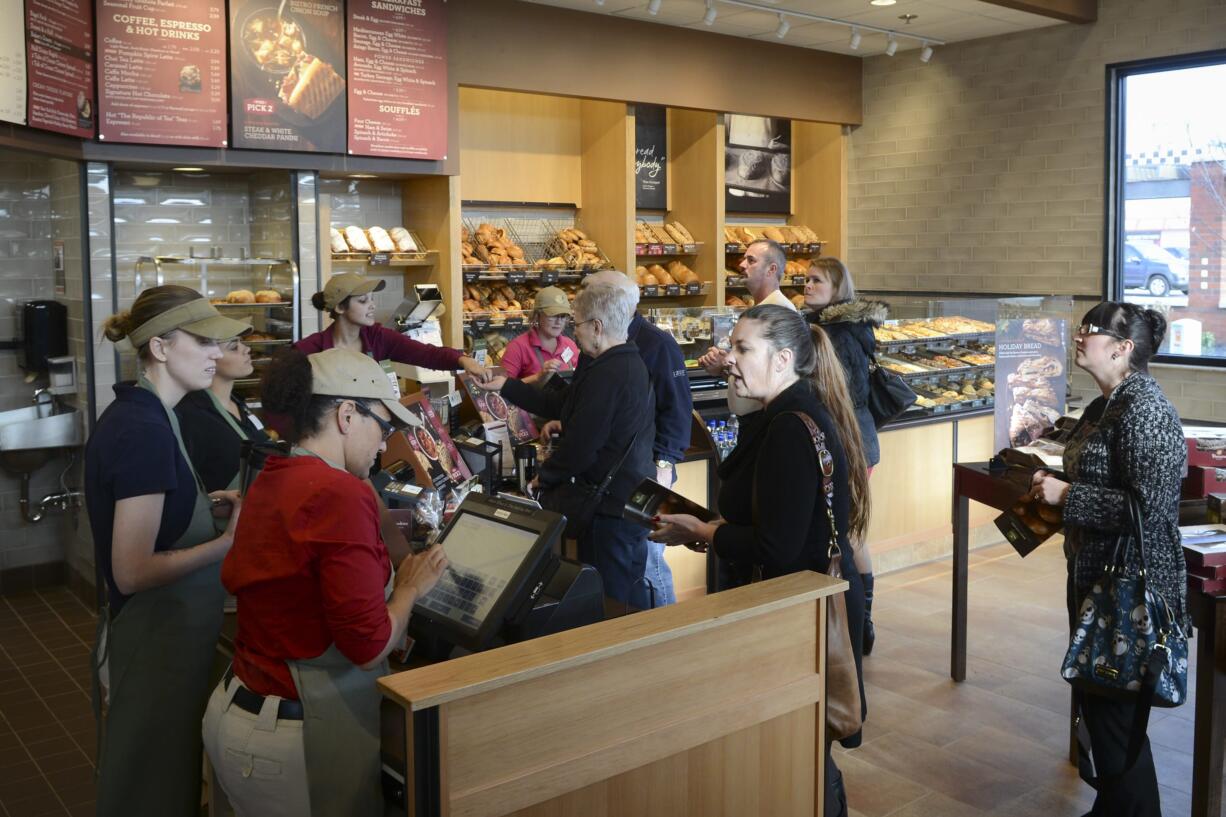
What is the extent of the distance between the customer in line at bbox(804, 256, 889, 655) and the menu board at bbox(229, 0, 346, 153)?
2.92 m

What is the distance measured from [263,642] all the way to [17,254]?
4.77 meters

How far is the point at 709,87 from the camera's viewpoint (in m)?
8.11

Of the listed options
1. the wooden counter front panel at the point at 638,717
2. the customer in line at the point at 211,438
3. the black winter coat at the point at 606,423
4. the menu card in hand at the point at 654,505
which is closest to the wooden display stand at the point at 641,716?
the wooden counter front panel at the point at 638,717

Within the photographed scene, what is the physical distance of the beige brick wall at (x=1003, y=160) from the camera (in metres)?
7.43

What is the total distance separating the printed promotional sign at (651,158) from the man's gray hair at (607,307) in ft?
15.6

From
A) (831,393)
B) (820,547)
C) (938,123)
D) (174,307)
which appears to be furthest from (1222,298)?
(174,307)

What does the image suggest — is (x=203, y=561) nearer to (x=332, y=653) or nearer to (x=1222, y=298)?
(x=332, y=653)

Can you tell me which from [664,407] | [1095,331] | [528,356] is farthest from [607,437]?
[528,356]

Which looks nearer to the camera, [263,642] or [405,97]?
[263,642]

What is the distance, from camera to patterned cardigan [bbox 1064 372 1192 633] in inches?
117

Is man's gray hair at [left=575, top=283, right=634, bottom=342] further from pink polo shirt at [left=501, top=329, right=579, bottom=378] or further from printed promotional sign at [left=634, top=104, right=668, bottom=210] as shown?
printed promotional sign at [left=634, top=104, right=668, bottom=210]

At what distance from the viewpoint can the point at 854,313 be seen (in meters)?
4.84

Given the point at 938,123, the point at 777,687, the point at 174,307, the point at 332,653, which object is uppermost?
the point at 938,123

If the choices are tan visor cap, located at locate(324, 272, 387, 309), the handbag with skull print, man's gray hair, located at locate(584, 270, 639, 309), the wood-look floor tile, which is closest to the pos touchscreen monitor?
man's gray hair, located at locate(584, 270, 639, 309)
